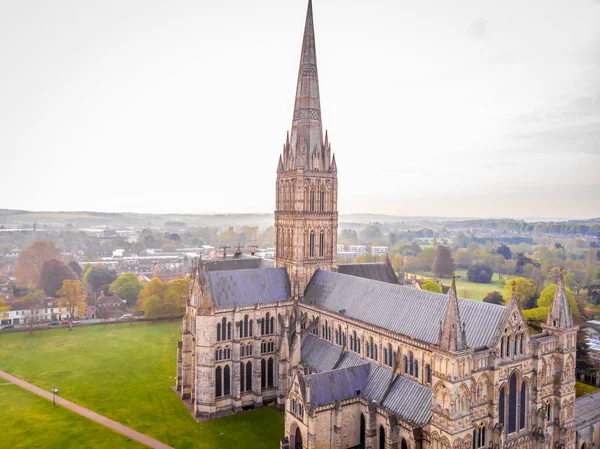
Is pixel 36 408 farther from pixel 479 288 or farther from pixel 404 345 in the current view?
pixel 479 288

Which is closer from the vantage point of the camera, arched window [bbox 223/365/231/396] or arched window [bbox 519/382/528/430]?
arched window [bbox 519/382/528/430]

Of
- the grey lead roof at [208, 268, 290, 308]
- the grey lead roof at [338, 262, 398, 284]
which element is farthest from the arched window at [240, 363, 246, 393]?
the grey lead roof at [338, 262, 398, 284]

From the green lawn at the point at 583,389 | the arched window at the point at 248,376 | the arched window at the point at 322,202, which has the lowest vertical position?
the green lawn at the point at 583,389

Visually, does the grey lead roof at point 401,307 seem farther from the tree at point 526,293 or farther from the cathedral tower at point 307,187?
the tree at point 526,293

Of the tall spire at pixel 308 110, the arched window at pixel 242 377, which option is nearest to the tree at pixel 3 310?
the arched window at pixel 242 377

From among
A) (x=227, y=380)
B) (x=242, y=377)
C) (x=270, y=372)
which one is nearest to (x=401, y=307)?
(x=270, y=372)

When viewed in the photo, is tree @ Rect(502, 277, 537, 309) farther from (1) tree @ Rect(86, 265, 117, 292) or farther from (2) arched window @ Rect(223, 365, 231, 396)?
(1) tree @ Rect(86, 265, 117, 292)

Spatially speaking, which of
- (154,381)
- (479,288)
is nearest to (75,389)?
(154,381)
